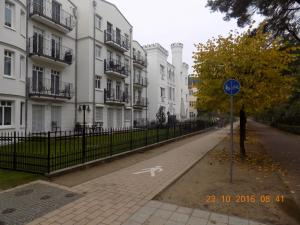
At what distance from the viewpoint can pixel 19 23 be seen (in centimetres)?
1606

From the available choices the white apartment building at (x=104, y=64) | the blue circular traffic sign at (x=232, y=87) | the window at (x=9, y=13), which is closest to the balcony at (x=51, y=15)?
the white apartment building at (x=104, y=64)

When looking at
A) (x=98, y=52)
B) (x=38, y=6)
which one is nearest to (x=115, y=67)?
(x=98, y=52)

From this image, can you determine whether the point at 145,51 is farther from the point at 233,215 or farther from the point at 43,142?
the point at 233,215

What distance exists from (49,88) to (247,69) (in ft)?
49.3

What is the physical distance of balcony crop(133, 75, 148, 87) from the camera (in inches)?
1271

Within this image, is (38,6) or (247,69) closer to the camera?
(247,69)

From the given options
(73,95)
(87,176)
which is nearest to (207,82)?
(87,176)

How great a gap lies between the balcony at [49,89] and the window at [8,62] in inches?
71.8

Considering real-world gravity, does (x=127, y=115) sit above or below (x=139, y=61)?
below

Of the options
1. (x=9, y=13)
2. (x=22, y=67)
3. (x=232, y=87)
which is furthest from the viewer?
(x=22, y=67)

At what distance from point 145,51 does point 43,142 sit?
29230mm

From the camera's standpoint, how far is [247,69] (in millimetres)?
10195

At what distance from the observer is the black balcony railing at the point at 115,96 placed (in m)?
24.6

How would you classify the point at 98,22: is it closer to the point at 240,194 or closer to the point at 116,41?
the point at 116,41
